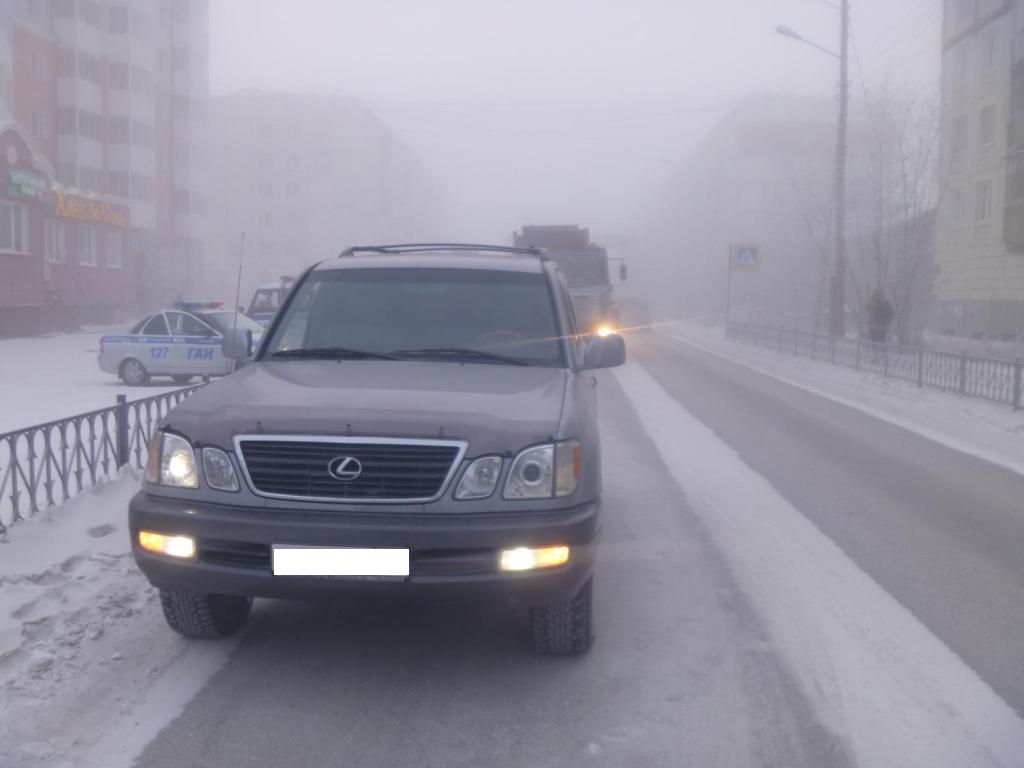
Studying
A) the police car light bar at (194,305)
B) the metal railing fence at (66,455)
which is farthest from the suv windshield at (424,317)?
the police car light bar at (194,305)

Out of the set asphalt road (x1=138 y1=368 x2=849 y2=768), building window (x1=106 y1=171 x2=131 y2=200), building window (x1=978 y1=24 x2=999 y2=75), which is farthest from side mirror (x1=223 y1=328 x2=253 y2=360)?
building window (x1=106 y1=171 x2=131 y2=200)

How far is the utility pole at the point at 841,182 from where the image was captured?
27.9m

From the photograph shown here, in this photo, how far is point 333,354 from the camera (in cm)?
595

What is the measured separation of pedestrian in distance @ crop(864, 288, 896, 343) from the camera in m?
25.2

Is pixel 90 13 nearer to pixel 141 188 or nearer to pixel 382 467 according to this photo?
pixel 141 188

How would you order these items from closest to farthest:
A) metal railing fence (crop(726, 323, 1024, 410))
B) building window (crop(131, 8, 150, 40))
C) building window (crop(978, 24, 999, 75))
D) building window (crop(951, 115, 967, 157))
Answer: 1. metal railing fence (crop(726, 323, 1024, 410))
2. building window (crop(978, 24, 999, 75))
3. building window (crop(951, 115, 967, 157))
4. building window (crop(131, 8, 150, 40))

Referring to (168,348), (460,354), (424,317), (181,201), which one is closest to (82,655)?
(460,354)

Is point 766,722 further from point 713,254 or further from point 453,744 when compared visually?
point 713,254

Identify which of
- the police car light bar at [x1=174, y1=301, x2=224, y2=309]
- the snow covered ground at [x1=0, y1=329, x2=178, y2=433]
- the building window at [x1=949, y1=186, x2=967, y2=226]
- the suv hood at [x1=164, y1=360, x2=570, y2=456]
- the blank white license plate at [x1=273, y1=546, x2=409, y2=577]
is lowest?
the snow covered ground at [x1=0, y1=329, x2=178, y2=433]

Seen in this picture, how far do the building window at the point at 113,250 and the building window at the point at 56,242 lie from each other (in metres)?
3.25

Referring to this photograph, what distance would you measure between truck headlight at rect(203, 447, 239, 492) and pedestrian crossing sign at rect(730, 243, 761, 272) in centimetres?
3406

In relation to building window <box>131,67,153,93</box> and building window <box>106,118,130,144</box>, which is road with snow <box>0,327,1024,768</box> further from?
building window <box>131,67,153,93</box>

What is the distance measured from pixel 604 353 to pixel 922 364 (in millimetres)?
14739

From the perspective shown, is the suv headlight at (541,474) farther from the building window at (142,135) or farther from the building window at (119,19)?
the building window at (119,19)
